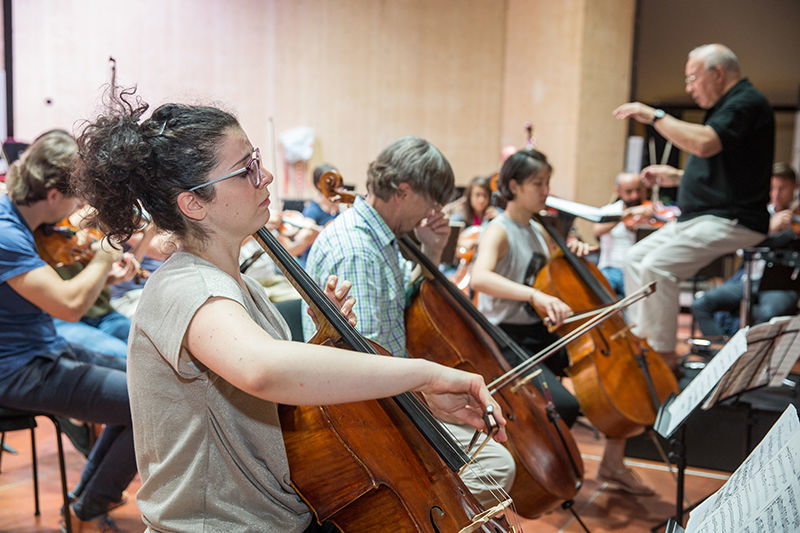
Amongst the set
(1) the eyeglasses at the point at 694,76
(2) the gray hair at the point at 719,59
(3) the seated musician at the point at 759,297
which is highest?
(2) the gray hair at the point at 719,59

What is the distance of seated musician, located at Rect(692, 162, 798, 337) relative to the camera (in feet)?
15.4

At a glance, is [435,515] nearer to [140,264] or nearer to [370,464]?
[370,464]

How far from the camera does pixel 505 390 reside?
2.18 metres

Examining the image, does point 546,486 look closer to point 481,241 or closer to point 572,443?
point 572,443

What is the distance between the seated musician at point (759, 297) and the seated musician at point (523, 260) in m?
1.93

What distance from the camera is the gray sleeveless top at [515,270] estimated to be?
3.08m

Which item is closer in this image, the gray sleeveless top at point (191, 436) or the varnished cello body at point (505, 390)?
the gray sleeveless top at point (191, 436)

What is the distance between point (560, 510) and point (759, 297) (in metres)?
2.72

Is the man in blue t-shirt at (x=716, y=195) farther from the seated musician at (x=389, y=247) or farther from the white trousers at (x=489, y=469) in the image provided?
the white trousers at (x=489, y=469)

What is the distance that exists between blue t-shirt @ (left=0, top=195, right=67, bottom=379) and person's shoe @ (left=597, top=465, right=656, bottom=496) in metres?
2.16

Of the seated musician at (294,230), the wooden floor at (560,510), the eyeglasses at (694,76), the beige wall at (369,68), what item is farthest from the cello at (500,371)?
the beige wall at (369,68)

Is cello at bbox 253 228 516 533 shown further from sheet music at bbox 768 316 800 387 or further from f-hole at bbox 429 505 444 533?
sheet music at bbox 768 316 800 387

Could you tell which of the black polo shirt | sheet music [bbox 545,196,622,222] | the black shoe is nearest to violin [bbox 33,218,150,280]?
the black shoe

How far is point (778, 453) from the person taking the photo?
105cm
